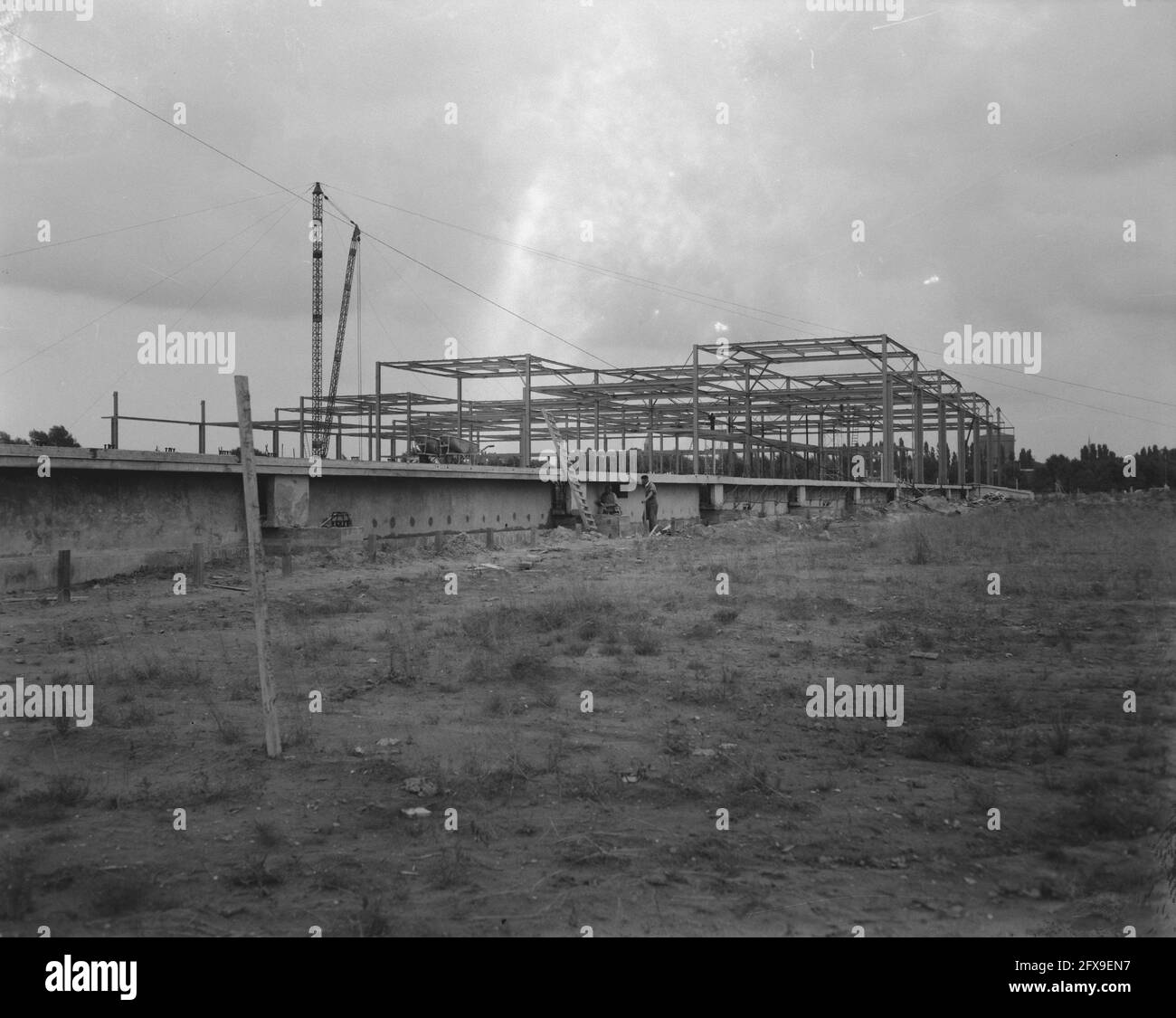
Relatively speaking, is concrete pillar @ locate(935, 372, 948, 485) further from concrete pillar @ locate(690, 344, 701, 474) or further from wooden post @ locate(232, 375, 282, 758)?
wooden post @ locate(232, 375, 282, 758)

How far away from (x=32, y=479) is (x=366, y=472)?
5883mm

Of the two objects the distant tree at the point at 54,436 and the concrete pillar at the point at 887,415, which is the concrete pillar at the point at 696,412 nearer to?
the concrete pillar at the point at 887,415

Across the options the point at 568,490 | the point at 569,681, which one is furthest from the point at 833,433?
the point at 569,681

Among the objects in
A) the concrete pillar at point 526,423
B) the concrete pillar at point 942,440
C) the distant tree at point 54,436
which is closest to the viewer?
the distant tree at point 54,436

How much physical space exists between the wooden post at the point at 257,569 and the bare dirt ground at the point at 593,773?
27cm

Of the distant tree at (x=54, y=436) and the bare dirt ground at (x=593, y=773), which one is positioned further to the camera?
the distant tree at (x=54, y=436)

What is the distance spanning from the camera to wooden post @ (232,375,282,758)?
5.63 m

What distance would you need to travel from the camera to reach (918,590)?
41.0 ft

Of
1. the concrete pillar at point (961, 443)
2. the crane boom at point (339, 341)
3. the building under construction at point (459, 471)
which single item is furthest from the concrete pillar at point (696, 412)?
the concrete pillar at point (961, 443)

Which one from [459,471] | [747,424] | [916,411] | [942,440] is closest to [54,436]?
[459,471]

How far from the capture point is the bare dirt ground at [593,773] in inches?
148
